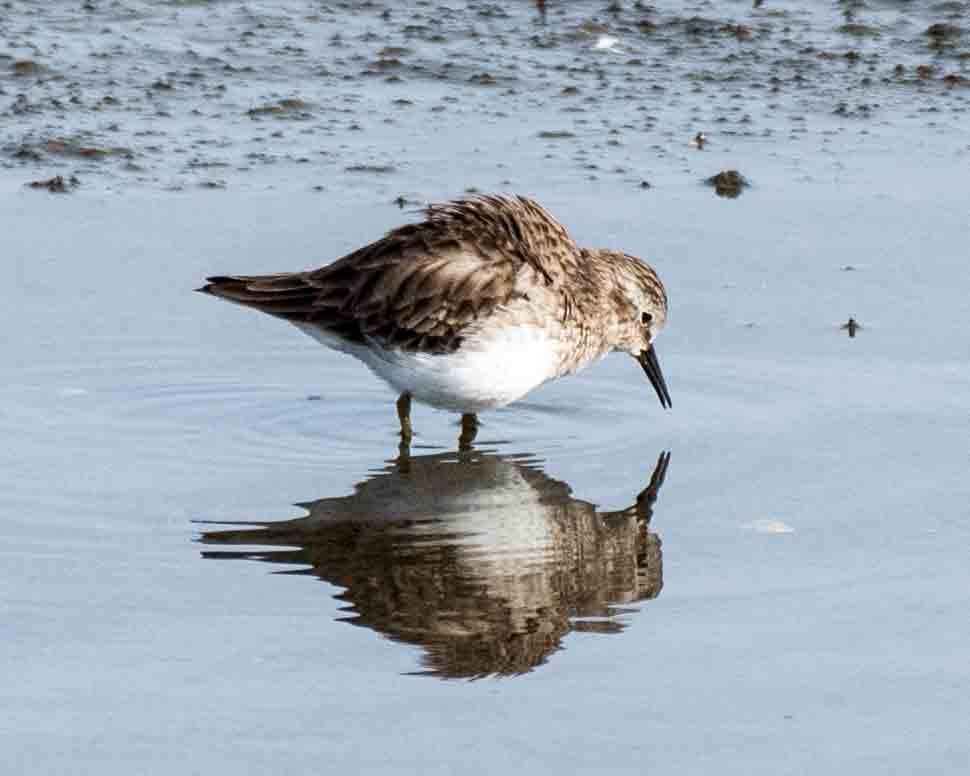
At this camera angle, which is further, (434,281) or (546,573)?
(434,281)

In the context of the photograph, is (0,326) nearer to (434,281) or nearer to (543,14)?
(434,281)

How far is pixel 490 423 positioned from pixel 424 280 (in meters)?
0.71

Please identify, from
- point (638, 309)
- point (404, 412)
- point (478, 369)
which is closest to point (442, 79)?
point (638, 309)

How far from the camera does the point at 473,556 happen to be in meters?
6.77

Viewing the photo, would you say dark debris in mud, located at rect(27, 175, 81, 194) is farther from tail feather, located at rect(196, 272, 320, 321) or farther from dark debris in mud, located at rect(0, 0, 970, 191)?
tail feather, located at rect(196, 272, 320, 321)

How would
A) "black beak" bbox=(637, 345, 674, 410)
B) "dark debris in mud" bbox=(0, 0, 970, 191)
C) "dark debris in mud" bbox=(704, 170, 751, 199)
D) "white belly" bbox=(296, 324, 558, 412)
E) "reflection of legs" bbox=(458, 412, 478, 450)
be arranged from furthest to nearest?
"dark debris in mud" bbox=(0, 0, 970, 191) → "dark debris in mud" bbox=(704, 170, 751, 199) → "black beak" bbox=(637, 345, 674, 410) → "reflection of legs" bbox=(458, 412, 478, 450) → "white belly" bbox=(296, 324, 558, 412)

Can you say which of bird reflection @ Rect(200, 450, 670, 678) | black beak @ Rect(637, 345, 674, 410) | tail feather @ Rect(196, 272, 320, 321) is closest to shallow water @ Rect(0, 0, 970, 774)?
bird reflection @ Rect(200, 450, 670, 678)

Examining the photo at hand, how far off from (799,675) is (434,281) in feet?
9.46

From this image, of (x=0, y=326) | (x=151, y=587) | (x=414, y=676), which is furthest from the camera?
(x=0, y=326)

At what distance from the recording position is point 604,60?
13109 millimetres

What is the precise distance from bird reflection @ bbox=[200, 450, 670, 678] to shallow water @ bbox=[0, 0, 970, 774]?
0.06ft

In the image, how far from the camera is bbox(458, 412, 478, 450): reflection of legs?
827 cm

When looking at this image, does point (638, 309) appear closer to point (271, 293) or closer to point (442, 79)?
point (271, 293)

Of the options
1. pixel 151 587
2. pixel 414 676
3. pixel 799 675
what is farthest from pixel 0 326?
pixel 799 675
